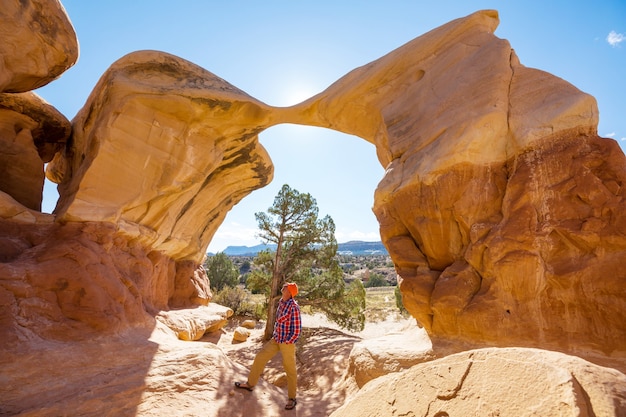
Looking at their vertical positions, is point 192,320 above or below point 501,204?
below

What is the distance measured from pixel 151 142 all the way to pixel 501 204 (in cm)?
807

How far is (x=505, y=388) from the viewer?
155 centimetres

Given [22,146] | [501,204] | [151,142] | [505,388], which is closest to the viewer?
[505,388]

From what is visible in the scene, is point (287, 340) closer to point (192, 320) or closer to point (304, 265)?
point (192, 320)

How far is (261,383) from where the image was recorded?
17.6 feet

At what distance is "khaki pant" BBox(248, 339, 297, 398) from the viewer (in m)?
4.70

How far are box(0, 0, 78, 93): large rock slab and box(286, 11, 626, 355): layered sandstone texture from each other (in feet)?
25.6

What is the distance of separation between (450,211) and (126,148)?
24.9 feet

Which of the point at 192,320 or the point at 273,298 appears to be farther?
the point at 273,298

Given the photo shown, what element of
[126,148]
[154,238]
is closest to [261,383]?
[154,238]

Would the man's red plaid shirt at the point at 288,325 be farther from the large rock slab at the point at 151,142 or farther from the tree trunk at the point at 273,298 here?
the tree trunk at the point at 273,298

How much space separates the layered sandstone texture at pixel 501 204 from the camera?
11.5 ft

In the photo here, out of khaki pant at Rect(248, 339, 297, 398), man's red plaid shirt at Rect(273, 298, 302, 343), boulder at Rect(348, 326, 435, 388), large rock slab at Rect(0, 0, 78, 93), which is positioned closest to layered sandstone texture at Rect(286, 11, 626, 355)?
boulder at Rect(348, 326, 435, 388)

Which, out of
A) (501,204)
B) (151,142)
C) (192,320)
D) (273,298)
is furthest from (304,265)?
(501,204)
